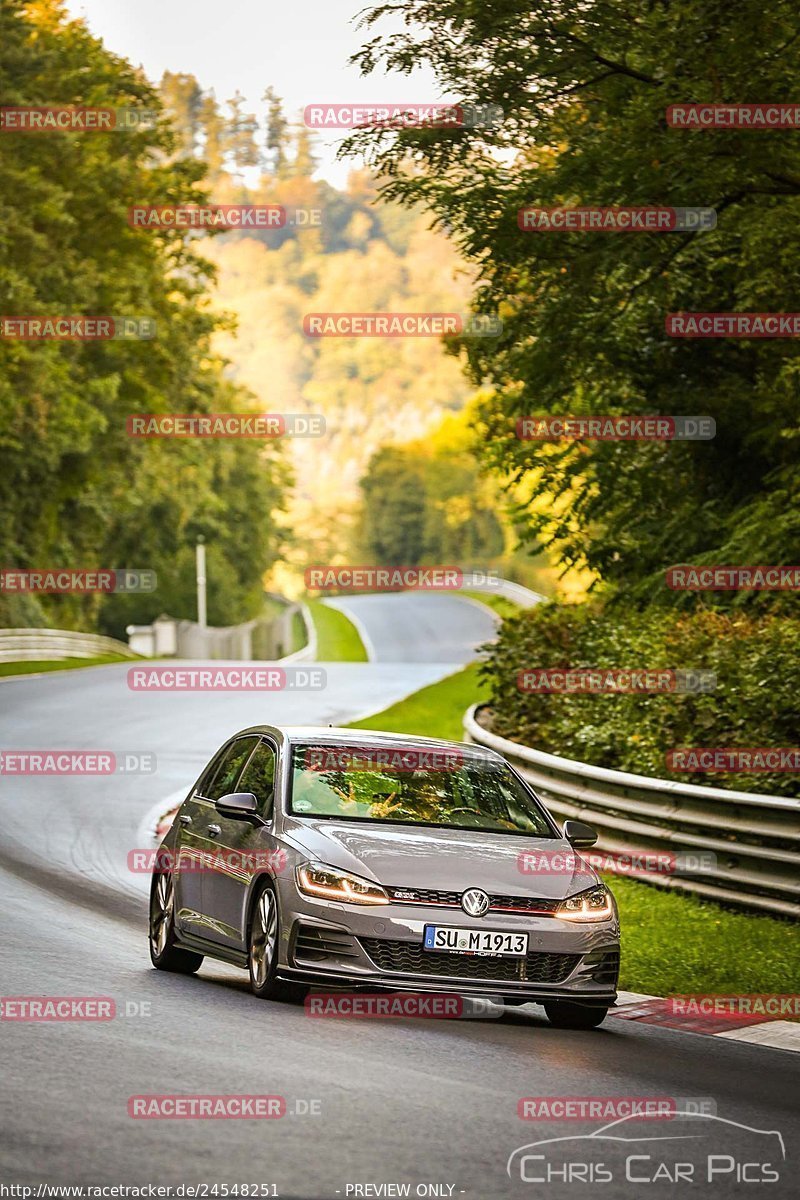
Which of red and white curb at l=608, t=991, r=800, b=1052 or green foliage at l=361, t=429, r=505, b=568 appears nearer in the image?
red and white curb at l=608, t=991, r=800, b=1052

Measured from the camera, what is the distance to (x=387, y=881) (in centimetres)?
960

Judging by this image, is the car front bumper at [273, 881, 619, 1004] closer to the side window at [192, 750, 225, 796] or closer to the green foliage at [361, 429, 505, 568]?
the side window at [192, 750, 225, 796]

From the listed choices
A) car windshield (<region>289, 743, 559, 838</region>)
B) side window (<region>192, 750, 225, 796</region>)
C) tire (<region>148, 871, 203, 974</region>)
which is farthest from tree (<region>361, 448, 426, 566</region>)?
car windshield (<region>289, 743, 559, 838</region>)

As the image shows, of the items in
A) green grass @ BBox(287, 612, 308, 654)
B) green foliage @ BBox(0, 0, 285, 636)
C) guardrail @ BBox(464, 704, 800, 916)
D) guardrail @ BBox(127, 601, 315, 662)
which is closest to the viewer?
guardrail @ BBox(464, 704, 800, 916)

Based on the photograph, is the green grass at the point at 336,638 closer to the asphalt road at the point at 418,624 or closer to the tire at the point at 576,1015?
the asphalt road at the point at 418,624

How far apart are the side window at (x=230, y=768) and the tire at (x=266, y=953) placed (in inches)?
54.1

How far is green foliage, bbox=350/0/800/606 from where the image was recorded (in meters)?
16.7

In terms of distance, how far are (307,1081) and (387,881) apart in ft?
7.00

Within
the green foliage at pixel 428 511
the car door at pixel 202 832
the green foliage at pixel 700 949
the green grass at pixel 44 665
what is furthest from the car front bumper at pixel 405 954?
the green foliage at pixel 428 511

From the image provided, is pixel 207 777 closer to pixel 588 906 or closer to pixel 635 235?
pixel 588 906

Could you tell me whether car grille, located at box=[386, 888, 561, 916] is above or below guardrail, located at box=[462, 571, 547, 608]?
above

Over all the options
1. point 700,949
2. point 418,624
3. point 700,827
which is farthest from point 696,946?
point 418,624

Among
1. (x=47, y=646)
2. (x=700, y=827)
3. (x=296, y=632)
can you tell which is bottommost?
(x=296, y=632)

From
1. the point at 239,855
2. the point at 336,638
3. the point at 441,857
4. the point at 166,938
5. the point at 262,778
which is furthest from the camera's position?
the point at 336,638
